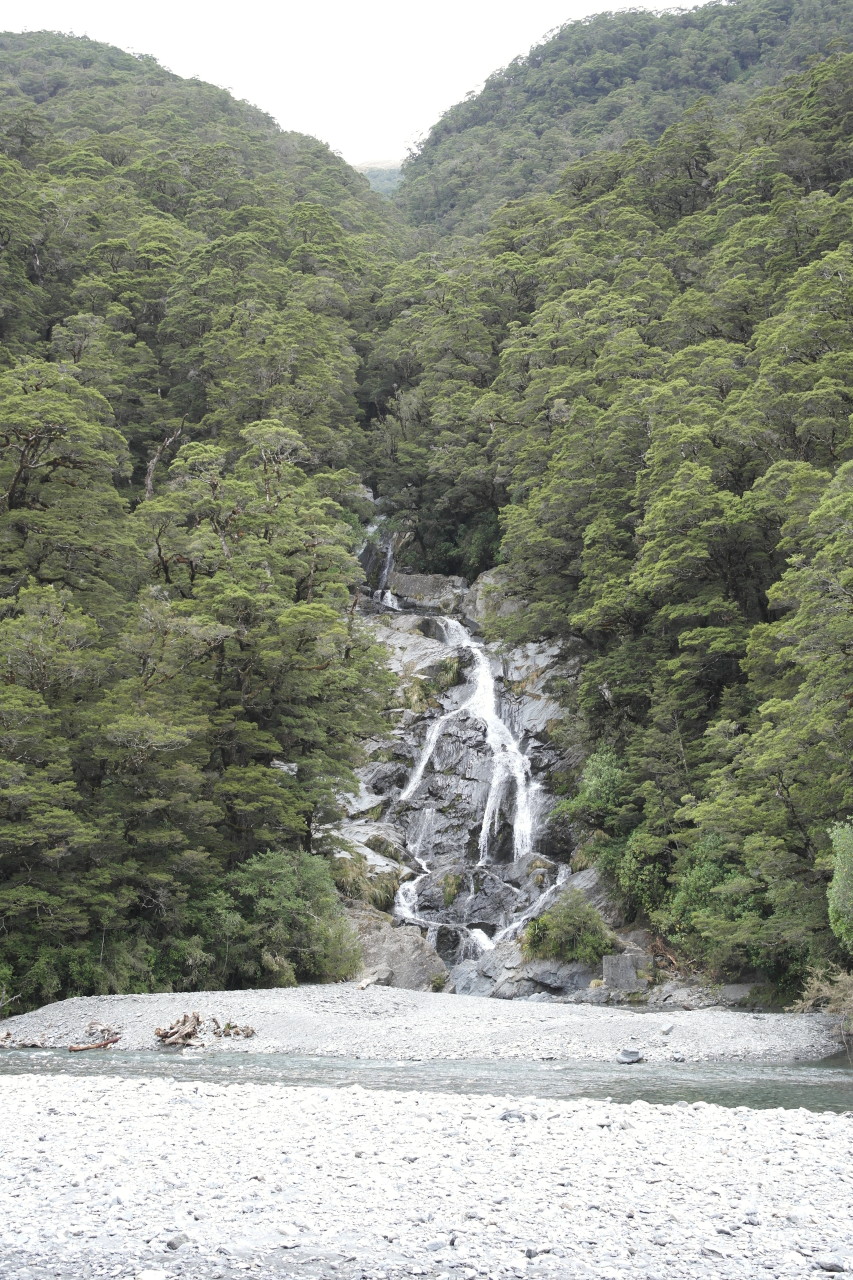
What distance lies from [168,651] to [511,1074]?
12.5 m

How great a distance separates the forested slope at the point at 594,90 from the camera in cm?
7588

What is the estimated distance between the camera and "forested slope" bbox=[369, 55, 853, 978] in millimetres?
17312

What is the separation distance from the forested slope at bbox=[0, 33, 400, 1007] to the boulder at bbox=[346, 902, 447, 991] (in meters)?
1.24

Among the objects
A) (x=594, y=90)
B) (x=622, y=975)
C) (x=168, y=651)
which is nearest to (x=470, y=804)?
(x=622, y=975)

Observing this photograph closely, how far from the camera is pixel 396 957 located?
22125 millimetres

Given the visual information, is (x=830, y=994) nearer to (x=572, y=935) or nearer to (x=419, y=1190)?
(x=572, y=935)

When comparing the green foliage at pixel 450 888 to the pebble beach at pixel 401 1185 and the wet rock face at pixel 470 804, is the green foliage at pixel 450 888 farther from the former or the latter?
the pebble beach at pixel 401 1185

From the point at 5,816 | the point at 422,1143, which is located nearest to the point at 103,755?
the point at 5,816

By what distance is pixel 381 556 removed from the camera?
44531 millimetres

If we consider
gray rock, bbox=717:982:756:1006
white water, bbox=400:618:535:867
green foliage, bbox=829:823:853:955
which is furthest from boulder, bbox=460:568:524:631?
green foliage, bbox=829:823:853:955

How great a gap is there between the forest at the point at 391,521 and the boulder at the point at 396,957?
114cm

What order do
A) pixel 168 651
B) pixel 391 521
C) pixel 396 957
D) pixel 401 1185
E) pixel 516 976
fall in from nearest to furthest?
1. pixel 401 1185
2. pixel 168 651
3. pixel 516 976
4. pixel 396 957
5. pixel 391 521

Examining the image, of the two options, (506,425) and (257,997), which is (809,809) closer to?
(257,997)

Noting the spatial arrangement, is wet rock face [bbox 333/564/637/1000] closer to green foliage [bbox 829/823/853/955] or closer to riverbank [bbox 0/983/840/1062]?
riverbank [bbox 0/983/840/1062]
